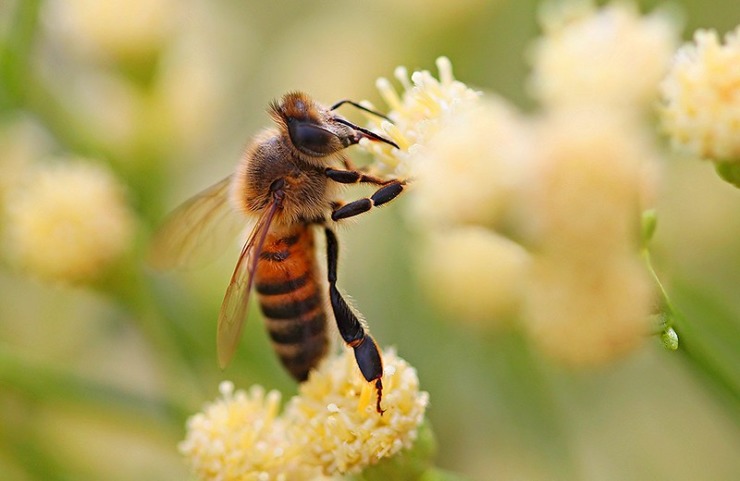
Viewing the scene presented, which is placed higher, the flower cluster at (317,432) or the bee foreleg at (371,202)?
the bee foreleg at (371,202)

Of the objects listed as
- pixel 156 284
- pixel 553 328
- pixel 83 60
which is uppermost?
pixel 83 60

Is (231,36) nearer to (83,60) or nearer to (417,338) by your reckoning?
(83,60)

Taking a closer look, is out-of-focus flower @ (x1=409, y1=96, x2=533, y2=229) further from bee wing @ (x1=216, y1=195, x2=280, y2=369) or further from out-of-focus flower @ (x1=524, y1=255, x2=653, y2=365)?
bee wing @ (x1=216, y1=195, x2=280, y2=369)

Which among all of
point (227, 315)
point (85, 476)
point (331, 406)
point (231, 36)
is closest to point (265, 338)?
point (85, 476)

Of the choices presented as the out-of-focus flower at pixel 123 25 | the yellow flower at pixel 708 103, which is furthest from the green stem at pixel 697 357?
the out-of-focus flower at pixel 123 25

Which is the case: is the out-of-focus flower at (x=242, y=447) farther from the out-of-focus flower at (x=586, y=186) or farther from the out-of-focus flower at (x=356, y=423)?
the out-of-focus flower at (x=586, y=186)

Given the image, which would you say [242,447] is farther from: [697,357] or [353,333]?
[697,357]
